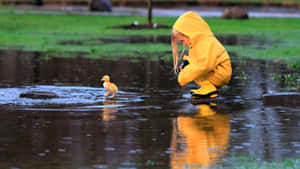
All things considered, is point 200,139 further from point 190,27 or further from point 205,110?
point 190,27

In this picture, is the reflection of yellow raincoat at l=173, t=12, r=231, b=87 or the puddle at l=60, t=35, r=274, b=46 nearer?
the reflection of yellow raincoat at l=173, t=12, r=231, b=87

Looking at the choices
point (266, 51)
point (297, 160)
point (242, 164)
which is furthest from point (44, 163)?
point (266, 51)

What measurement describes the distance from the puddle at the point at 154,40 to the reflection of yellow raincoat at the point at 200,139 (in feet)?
46.0

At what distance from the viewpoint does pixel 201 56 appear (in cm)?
1074

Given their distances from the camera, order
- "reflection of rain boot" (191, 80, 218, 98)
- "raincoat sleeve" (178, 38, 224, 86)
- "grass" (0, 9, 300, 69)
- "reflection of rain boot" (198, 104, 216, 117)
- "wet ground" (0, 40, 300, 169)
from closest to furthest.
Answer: "wet ground" (0, 40, 300, 169) → "reflection of rain boot" (198, 104, 216, 117) → "raincoat sleeve" (178, 38, 224, 86) → "reflection of rain boot" (191, 80, 218, 98) → "grass" (0, 9, 300, 69)

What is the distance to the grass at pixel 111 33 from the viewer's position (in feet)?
66.7

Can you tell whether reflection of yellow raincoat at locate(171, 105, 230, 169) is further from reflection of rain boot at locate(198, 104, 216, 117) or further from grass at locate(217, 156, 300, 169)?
grass at locate(217, 156, 300, 169)

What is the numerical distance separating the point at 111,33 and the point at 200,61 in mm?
17917

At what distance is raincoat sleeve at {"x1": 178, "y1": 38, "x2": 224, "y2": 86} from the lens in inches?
421

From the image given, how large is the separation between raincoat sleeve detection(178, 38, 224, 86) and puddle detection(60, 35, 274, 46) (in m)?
12.6

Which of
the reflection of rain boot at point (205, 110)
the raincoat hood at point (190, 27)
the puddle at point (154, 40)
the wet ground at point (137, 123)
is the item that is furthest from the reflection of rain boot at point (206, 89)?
the puddle at point (154, 40)

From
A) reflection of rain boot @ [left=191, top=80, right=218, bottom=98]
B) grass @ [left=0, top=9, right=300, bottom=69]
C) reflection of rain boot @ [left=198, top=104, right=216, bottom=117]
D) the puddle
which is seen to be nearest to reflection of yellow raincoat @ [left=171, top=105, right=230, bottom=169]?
reflection of rain boot @ [left=198, top=104, right=216, bottom=117]

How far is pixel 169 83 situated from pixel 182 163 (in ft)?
22.0

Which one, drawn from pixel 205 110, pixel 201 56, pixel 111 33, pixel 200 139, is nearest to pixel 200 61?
pixel 201 56
